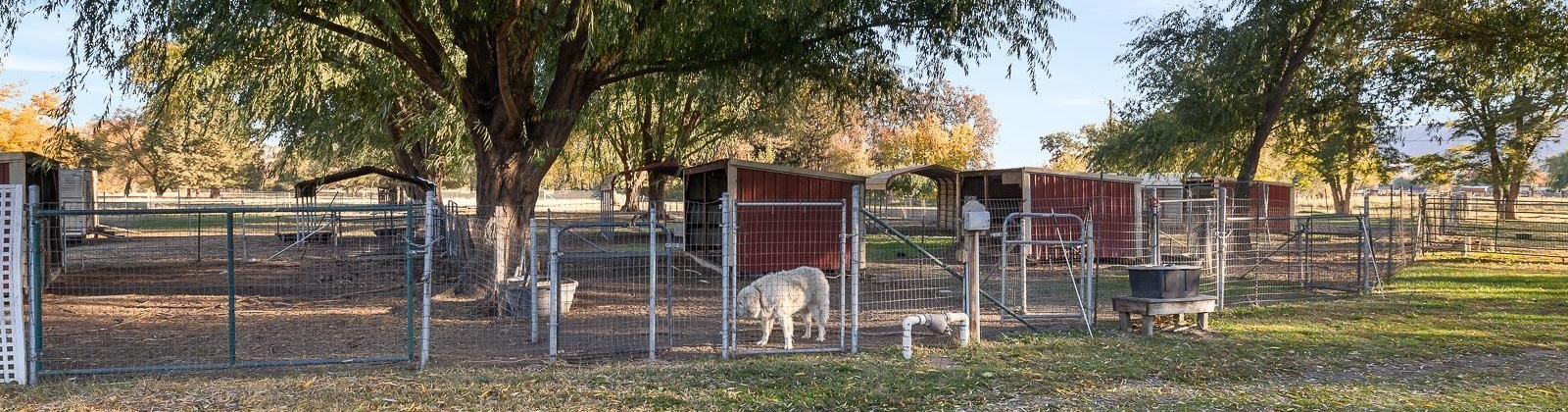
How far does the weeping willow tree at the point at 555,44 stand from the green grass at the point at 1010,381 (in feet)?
14.6

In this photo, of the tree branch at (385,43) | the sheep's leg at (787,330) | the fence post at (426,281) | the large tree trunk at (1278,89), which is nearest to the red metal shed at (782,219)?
the tree branch at (385,43)

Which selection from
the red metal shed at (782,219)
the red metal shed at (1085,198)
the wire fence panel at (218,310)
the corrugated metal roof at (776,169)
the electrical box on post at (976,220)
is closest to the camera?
the wire fence panel at (218,310)

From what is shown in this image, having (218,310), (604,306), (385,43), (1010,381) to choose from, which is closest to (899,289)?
(604,306)

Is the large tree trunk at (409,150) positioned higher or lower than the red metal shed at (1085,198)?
higher

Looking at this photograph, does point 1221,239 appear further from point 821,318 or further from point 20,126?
point 20,126

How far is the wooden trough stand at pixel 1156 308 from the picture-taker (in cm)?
882

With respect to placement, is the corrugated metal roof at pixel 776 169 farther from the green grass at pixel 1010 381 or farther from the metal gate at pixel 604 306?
the green grass at pixel 1010 381

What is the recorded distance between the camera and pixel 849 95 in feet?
45.0

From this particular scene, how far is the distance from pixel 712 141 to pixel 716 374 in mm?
20086

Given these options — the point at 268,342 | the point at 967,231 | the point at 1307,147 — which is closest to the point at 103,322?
the point at 268,342

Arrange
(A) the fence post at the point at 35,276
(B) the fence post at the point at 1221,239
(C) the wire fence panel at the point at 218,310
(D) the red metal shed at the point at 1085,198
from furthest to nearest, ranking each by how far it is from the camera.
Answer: (D) the red metal shed at the point at 1085,198
(B) the fence post at the point at 1221,239
(C) the wire fence panel at the point at 218,310
(A) the fence post at the point at 35,276

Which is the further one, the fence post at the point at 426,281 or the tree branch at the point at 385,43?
the tree branch at the point at 385,43

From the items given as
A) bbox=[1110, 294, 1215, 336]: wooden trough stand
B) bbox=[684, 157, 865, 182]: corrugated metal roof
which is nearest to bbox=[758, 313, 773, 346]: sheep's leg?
bbox=[1110, 294, 1215, 336]: wooden trough stand

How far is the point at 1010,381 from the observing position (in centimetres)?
688
